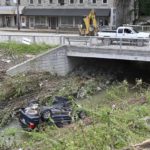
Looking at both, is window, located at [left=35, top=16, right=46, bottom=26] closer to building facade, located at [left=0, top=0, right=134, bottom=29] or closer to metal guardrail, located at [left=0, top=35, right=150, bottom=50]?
building facade, located at [left=0, top=0, right=134, bottom=29]

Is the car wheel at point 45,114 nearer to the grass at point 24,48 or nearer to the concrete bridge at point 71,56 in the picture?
the concrete bridge at point 71,56

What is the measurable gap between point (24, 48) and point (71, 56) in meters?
3.74

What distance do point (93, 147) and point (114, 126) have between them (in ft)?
3.16

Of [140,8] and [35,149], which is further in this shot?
[140,8]

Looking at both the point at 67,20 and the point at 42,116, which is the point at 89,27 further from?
the point at 42,116

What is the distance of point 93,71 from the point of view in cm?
3159

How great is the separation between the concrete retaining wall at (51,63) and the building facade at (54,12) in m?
22.2

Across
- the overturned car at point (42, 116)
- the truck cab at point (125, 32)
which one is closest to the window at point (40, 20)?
the truck cab at point (125, 32)

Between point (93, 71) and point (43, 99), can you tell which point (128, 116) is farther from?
point (93, 71)

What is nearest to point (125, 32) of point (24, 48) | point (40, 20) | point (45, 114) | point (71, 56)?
point (71, 56)

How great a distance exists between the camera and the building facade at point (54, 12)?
174 feet

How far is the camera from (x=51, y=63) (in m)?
30.0

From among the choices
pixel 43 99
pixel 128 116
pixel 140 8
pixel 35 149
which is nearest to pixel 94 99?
pixel 43 99

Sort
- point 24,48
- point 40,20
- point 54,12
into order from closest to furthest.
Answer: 1. point 24,48
2. point 54,12
3. point 40,20
